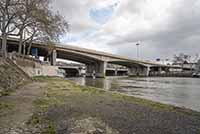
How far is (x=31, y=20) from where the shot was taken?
38.0m

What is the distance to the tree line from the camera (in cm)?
3281

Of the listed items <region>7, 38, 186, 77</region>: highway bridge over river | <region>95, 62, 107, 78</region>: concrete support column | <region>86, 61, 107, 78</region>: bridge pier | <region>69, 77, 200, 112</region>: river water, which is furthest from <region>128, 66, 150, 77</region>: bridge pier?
<region>69, 77, 200, 112</region>: river water

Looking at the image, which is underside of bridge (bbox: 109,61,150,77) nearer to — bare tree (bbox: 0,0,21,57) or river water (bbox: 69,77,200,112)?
river water (bbox: 69,77,200,112)

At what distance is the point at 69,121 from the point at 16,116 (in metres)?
2.36

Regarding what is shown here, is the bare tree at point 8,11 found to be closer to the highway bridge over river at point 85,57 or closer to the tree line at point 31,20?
the tree line at point 31,20

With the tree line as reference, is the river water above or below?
below

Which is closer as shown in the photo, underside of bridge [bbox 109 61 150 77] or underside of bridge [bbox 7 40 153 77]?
underside of bridge [bbox 7 40 153 77]

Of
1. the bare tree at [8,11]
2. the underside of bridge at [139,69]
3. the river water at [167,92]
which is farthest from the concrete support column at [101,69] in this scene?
the bare tree at [8,11]

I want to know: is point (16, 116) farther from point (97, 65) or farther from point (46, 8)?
point (97, 65)

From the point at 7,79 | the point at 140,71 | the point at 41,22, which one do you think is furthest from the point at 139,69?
the point at 7,79

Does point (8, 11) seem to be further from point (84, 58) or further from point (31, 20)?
point (84, 58)

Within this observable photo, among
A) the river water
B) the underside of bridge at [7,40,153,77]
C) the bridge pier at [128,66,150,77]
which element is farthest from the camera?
the bridge pier at [128,66,150,77]

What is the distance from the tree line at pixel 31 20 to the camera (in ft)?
108

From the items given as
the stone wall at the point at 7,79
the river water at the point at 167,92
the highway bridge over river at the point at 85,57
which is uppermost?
the highway bridge over river at the point at 85,57
